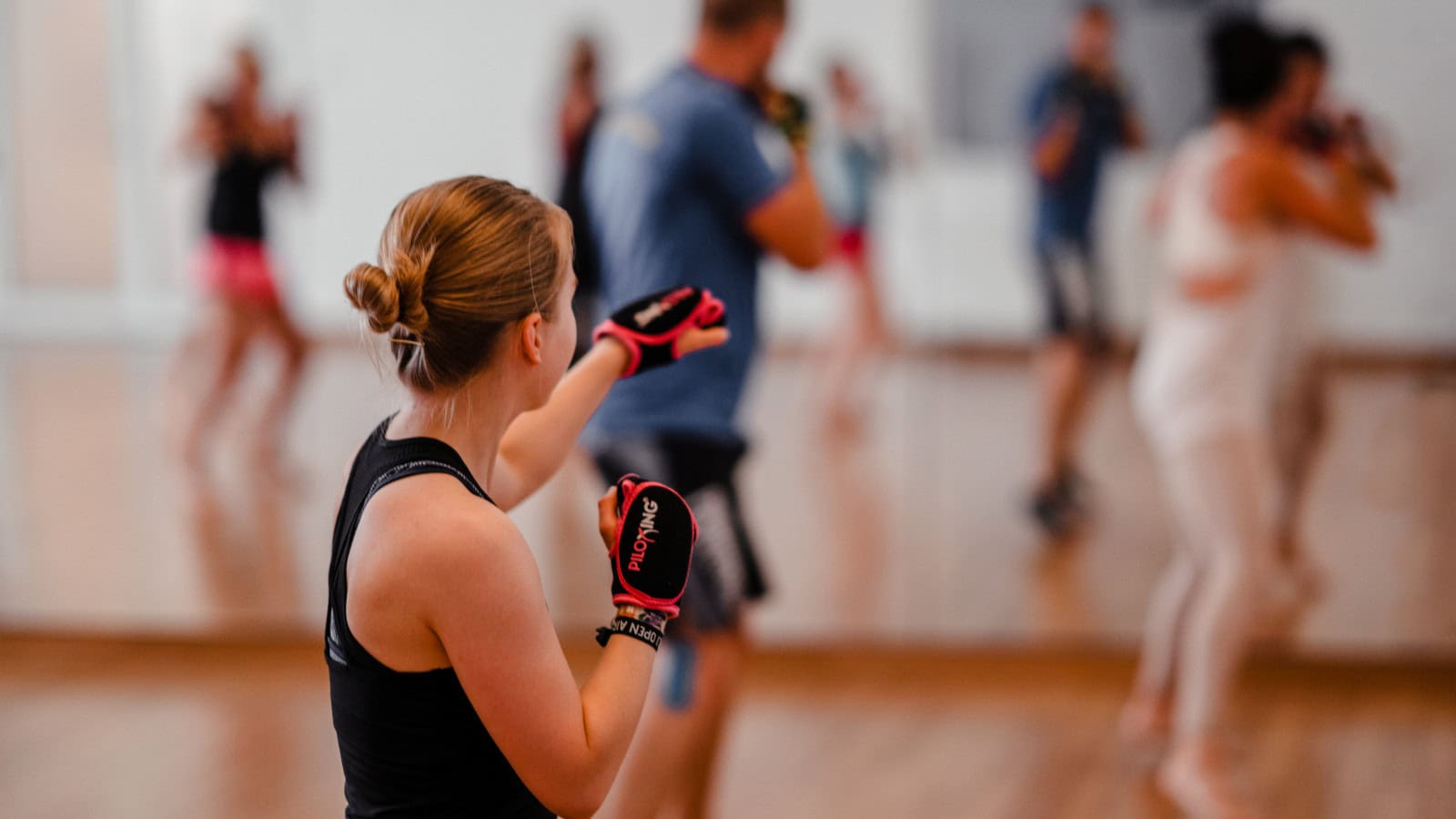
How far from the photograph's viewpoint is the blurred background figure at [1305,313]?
3.15 meters

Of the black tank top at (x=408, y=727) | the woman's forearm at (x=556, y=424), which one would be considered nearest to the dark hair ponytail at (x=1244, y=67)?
the woman's forearm at (x=556, y=424)

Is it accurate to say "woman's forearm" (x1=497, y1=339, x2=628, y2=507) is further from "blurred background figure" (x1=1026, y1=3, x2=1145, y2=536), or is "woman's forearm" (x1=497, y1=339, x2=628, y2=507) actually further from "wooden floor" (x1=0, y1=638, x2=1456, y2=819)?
"blurred background figure" (x1=1026, y1=3, x2=1145, y2=536)

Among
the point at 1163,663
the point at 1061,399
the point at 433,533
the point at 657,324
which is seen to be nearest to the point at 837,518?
the point at 1061,399

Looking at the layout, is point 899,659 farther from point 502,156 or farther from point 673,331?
point 673,331

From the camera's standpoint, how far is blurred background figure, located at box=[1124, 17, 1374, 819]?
8.64 feet

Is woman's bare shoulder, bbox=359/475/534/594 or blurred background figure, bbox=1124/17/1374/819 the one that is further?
blurred background figure, bbox=1124/17/1374/819

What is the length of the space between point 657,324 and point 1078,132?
6.69 ft

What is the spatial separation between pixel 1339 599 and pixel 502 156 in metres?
2.30

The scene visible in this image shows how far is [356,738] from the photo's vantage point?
124 cm

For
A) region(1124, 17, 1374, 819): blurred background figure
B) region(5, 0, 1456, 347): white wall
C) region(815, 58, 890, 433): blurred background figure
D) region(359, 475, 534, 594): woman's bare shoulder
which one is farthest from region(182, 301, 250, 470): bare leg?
region(359, 475, 534, 594): woman's bare shoulder

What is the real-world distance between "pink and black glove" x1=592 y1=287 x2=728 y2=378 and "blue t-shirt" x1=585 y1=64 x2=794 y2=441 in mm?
579

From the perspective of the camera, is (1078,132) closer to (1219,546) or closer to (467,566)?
(1219,546)

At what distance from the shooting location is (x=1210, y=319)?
2.65 m

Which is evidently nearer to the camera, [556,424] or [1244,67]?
[556,424]
